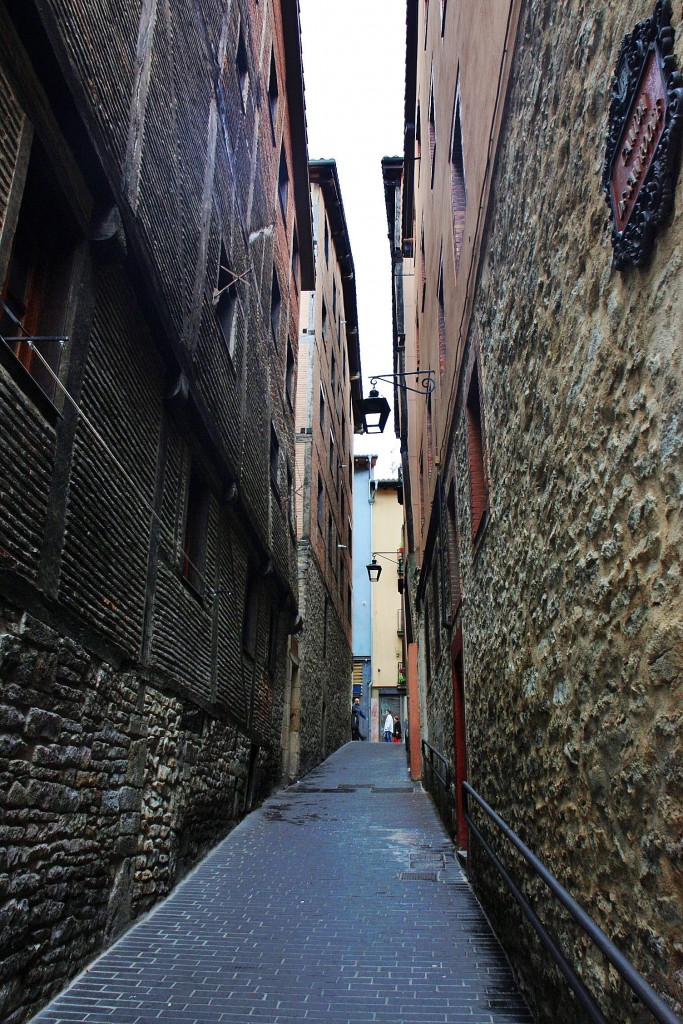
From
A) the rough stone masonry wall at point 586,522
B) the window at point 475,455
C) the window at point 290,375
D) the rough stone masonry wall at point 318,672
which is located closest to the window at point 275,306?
the window at point 290,375

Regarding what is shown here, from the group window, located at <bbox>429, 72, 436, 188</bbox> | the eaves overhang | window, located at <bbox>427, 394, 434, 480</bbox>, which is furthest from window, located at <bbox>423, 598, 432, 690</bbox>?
the eaves overhang

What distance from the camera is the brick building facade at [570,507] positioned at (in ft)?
7.95

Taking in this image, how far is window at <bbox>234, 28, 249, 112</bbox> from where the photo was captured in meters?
11.2

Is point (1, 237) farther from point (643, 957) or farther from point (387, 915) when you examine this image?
point (387, 915)

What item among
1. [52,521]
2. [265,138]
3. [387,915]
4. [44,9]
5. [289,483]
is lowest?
[387,915]

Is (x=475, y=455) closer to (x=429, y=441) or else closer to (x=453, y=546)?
(x=453, y=546)

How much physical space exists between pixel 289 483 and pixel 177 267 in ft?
28.4

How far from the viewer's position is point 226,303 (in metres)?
10.3

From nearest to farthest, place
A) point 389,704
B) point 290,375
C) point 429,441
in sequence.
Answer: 1. point 429,441
2. point 290,375
3. point 389,704

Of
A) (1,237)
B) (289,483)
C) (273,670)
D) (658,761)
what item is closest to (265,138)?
(289,483)

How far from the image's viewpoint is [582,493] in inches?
125

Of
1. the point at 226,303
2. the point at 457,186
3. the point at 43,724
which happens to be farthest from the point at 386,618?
the point at 43,724

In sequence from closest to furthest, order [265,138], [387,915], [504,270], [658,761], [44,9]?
[658,761] → [44,9] → [504,270] → [387,915] → [265,138]

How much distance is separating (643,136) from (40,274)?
3935 millimetres
